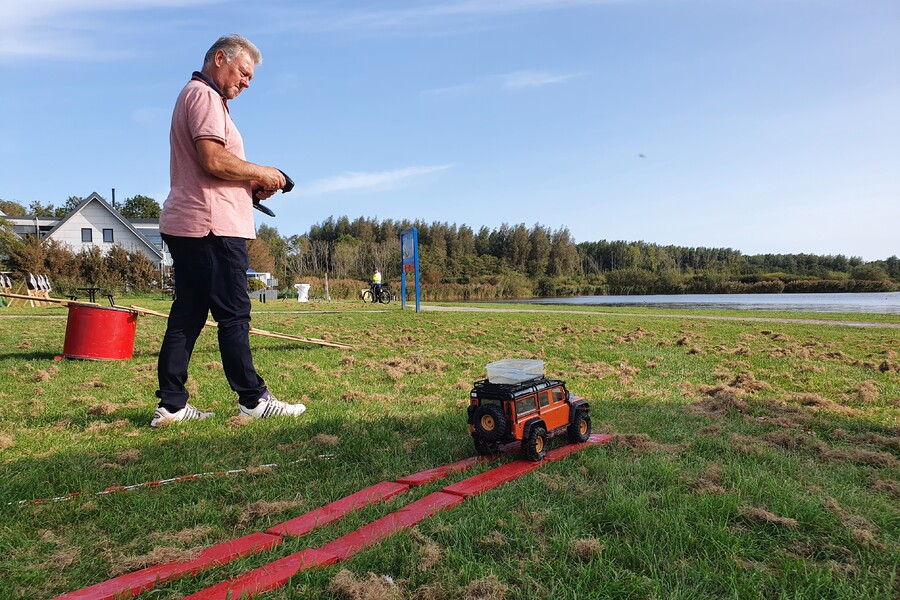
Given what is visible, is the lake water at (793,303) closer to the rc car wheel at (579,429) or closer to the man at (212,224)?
the rc car wheel at (579,429)

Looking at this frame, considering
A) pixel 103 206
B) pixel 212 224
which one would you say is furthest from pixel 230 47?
pixel 103 206

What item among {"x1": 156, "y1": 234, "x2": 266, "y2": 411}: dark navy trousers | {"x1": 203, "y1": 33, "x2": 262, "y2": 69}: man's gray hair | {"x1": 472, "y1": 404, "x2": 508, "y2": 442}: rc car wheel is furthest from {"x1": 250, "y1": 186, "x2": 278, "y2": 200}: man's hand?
{"x1": 472, "y1": 404, "x2": 508, "y2": 442}: rc car wheel

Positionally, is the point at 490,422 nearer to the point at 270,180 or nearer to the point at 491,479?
the point at 491,479

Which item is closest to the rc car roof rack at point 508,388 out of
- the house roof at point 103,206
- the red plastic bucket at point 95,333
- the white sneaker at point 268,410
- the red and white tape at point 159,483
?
the red and white tape at point 159,483

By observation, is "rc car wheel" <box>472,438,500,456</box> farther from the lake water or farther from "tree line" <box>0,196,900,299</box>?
"tree line" <box>0,196,900,299</box>

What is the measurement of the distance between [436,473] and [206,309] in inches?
82.4

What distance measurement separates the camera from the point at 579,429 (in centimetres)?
297

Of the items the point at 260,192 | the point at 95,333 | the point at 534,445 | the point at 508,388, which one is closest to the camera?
the point at 534,445

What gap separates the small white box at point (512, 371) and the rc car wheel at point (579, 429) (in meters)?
0.32

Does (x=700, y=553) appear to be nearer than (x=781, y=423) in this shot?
Yes

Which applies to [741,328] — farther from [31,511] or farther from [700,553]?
[31,511]

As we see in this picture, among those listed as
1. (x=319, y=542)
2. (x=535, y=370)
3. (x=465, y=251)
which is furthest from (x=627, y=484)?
(x=465, y=251)

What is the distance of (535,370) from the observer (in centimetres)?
302

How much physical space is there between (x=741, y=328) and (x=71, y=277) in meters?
36.9
